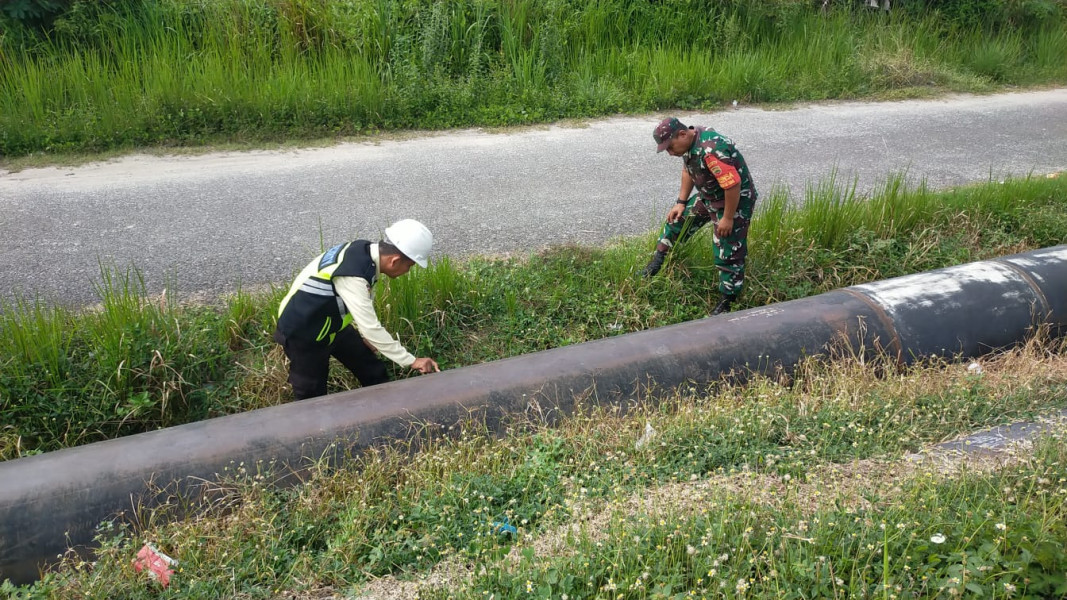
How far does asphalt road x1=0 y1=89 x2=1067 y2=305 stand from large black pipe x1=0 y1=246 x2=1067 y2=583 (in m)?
1.87

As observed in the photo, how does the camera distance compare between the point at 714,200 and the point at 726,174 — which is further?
the point at 714,200

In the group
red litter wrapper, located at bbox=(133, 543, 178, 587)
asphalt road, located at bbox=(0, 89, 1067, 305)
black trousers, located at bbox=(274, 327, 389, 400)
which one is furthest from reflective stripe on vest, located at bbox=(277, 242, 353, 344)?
asphalt road, located at bbox=(0, 89, 1067, 305)

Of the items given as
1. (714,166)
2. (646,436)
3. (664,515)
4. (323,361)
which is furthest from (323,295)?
(714,166)

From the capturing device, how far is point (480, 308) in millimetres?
5473

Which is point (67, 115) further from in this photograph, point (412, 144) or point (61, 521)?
point (61, 521)

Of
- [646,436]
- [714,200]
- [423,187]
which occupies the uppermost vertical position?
[714,200]

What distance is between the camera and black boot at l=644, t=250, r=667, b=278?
19.1ft

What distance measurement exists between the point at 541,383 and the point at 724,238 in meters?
2.11

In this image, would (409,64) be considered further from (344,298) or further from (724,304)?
(344,298)

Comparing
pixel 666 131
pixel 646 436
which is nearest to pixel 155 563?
pixel 646 436

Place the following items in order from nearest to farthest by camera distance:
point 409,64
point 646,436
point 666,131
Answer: point 646,436 < point 666,131 < point 409,64

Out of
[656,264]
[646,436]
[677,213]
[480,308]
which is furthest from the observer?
[656,264]

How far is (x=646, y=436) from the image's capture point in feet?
12.5

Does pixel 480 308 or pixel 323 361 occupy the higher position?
pixel 323 361
